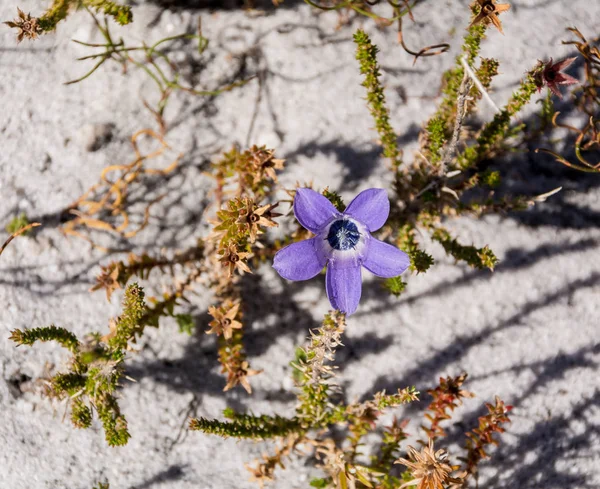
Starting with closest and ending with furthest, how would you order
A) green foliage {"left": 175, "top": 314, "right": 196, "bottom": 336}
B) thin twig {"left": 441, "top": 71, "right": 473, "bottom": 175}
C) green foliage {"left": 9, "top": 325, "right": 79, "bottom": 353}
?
thin twig {"left": 441, "top": 71, "right": 473, "bottom": 175}
green foliage {"left": 9, "top": 325, "right": 79, "bottom": 353}
green foliage {"left": 175, "top": 314, "right": 196, "bottom": 336}

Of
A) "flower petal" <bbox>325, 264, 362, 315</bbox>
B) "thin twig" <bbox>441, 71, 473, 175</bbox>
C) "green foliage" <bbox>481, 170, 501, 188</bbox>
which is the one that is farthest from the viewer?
"green foliage" <bbox>481, 170, 501, 188</bbox>

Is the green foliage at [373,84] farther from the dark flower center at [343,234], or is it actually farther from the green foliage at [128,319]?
the green foliage at [128,319]

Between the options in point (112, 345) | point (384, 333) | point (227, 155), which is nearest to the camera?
point (112, 345)

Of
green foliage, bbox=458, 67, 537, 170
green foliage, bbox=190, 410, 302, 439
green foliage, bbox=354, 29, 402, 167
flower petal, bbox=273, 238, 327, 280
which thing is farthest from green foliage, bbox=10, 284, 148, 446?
green foliage, bbox=458, 67, 537, 170

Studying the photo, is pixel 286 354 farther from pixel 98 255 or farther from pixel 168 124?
pixel 168 124

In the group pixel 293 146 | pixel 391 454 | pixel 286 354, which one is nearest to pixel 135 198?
pixel 293 146

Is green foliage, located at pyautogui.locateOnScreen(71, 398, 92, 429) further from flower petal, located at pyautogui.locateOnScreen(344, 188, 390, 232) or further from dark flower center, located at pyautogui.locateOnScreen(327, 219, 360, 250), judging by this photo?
flower petal, located at pyautogui.locateOnScreen(344, 188, 390, 232)
